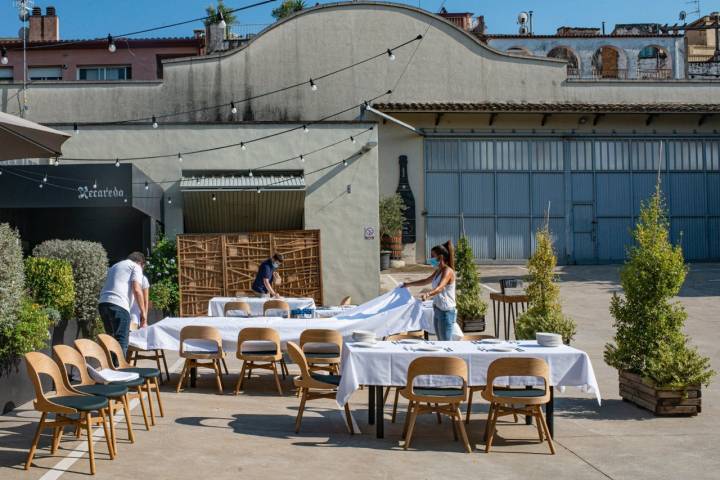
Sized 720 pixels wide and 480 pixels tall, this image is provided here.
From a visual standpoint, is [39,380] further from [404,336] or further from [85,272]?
[85,272]

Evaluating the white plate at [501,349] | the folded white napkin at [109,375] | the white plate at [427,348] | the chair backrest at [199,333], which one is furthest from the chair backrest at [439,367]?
the chair backrest at [199,333]

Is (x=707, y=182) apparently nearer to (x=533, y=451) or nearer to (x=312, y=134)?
(x=312, y=134)

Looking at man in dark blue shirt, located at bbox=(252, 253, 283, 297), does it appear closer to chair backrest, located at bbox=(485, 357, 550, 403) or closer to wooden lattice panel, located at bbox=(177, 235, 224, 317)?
wooden lattice panel, located at bbox=(177, 235, 224, 317)

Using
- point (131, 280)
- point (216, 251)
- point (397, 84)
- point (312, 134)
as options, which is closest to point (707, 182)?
point (397, 84)

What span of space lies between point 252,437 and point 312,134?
14.5 meters

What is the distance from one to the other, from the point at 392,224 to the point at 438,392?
1948cm

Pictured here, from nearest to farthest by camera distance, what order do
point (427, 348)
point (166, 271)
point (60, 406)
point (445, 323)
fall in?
point (60, 406), point (427, 348), point (445, 323), point (166, 271)

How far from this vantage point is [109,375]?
752 cm

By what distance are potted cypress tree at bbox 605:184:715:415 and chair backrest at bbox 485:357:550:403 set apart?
208cm

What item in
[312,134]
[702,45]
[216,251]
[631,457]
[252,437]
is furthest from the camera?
[702,45]

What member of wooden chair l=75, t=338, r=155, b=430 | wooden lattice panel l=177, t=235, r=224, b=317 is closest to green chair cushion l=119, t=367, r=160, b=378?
wooden chair l=75, t=338, r=155, b=430

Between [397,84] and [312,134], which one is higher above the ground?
[397,84]

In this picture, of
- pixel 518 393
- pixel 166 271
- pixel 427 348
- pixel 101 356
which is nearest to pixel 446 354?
pixel 427 348

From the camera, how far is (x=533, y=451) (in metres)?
7.15
